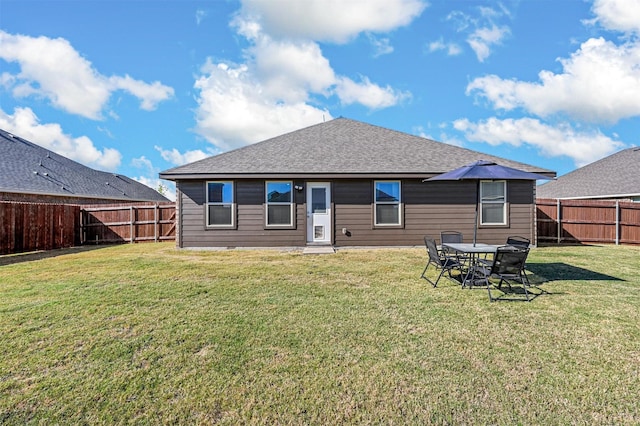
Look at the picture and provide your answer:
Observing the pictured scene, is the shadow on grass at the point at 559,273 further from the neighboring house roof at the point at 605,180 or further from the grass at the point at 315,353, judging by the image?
the neighboring house roof at the point at 605,180

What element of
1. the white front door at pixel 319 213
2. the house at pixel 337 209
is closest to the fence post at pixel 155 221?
the house at pixel 337 209

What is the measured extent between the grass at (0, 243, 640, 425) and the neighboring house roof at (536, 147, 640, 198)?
14137mm

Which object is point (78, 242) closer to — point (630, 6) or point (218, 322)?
point (218, 322)

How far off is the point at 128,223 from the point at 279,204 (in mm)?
8085

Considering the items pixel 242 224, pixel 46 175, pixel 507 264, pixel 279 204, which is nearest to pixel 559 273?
pixel 507 264

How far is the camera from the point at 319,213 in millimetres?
10445

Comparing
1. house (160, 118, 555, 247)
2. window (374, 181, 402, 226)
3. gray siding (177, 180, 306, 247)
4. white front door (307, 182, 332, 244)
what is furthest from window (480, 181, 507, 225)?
gray siding (177, 180, 306, 247)

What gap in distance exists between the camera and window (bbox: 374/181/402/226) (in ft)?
33.9

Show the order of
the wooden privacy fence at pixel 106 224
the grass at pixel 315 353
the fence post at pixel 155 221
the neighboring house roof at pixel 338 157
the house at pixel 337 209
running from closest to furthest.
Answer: the grass at pixel 315 353 → the neighboring house roof at pixel 338 157 → the house at pixel 337 209 → the wooden privacy fence at pixel 106 224 → the fence post at pixel 155 221

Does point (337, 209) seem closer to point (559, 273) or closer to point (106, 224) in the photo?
point (559, 273)

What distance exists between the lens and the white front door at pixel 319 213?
34.1ft

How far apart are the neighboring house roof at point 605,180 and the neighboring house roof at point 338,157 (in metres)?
9.45

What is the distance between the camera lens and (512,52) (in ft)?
38.9

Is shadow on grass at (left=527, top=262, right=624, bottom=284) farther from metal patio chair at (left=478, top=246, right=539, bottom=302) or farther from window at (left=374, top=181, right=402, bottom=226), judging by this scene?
window at (left=374, top=181, right=402, bottom=226)
